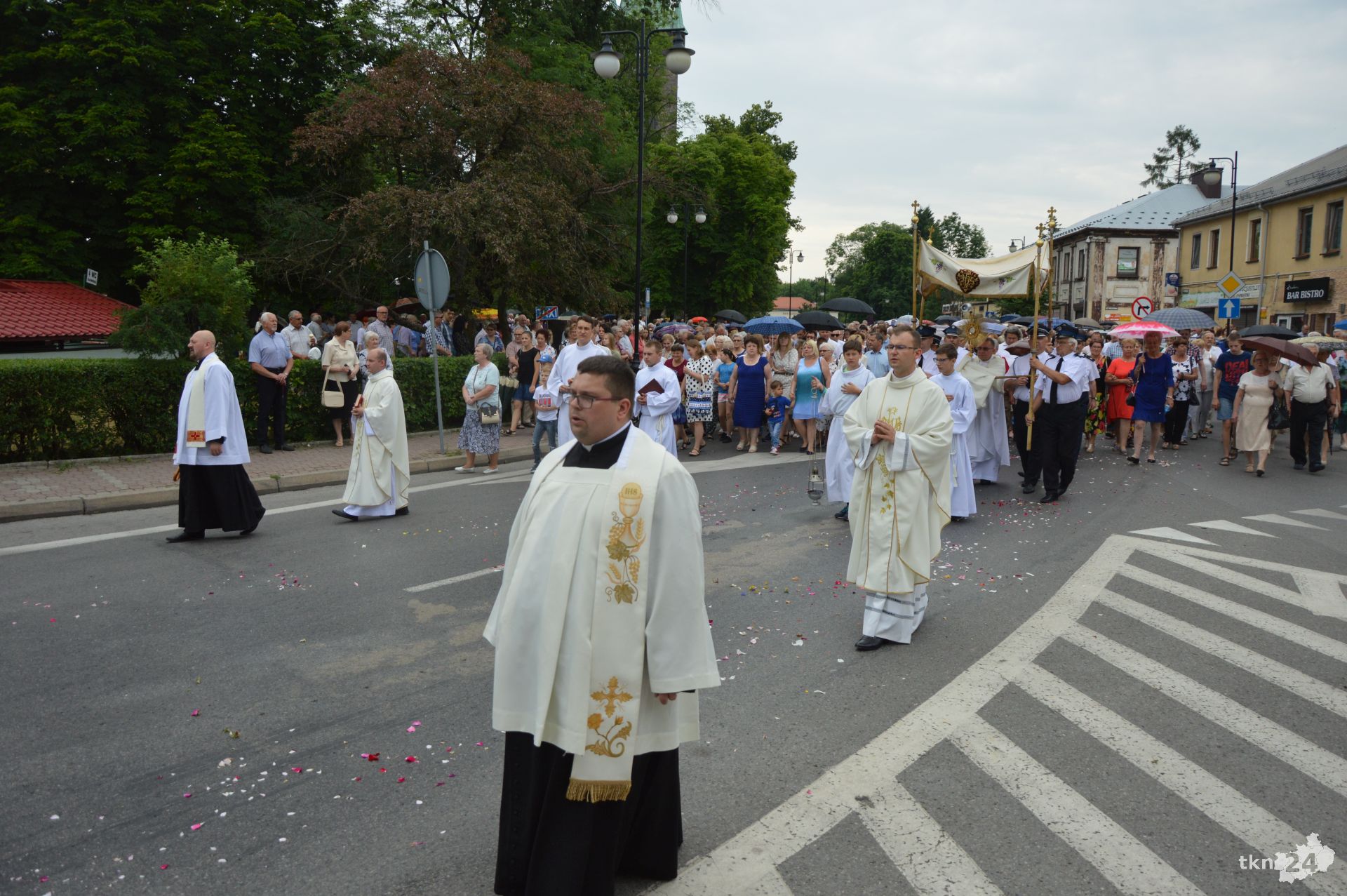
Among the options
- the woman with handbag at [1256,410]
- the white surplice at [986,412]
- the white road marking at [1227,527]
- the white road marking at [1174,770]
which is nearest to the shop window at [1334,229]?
the woman with handbag at [1256,410]

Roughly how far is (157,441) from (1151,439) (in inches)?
585

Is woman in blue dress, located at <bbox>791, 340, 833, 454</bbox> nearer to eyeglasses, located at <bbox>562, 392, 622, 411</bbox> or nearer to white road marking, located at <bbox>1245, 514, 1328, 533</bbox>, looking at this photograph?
white road marking, located at <bbox>1245, 514, 1328, 533</bbox>

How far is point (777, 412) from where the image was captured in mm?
16688

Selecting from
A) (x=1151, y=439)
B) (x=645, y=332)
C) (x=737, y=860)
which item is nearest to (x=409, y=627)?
(x=737, y=860)

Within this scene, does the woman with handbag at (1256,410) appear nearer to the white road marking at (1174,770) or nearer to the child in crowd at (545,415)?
the child in crowd at (545,415)

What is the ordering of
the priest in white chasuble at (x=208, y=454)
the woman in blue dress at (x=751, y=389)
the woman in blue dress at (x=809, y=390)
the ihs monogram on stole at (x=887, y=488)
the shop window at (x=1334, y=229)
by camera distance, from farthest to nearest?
1. the shop window at (x=1334, y=229)
2. the woman in blue dress at (x=751, y=389)
3. the woman in blue dress at (x=809, y=390)
4. the priest in white chasuble at (x=208, y=454)
5. the ihs monogram on stole at (x=887, y=488)

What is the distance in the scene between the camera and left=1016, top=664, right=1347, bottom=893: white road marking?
3.86 meters

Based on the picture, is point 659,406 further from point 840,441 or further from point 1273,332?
point 1273,332

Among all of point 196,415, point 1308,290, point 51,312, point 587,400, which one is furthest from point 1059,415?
point 1308,290

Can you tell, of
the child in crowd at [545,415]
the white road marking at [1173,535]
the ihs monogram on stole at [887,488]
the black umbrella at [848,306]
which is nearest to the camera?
the ihs monogram on stole at [887,488]

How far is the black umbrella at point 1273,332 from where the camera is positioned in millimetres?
18234

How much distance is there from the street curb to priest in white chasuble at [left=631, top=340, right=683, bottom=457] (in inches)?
179

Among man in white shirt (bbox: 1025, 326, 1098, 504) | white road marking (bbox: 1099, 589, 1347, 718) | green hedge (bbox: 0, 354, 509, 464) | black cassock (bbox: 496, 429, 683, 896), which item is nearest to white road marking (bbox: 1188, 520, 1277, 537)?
man in white shirt (bbox: 1025, 326, 1098, 504)

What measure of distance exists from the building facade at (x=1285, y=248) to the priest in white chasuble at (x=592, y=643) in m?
33.5
